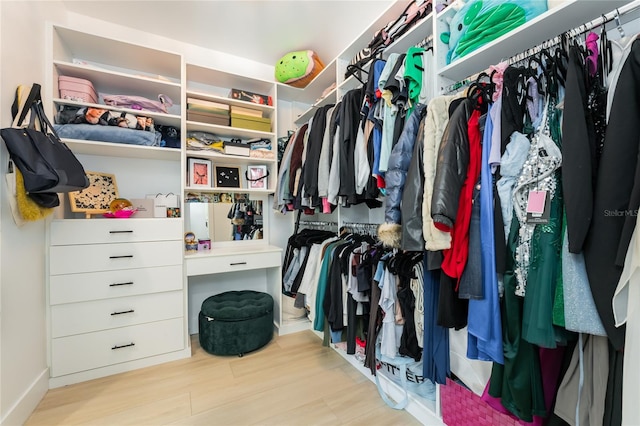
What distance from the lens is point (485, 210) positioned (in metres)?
0.94

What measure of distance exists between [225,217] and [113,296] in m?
1.06

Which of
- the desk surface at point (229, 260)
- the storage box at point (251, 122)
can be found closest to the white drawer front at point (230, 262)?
the desk surface at point (229, 260)

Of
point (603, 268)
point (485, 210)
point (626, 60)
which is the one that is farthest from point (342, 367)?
point (626, 60)

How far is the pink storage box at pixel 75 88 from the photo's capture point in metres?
1.84

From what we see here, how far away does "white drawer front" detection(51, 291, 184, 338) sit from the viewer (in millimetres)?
1711

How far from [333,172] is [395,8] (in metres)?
1.07

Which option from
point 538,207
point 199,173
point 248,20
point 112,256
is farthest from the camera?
point 199,173

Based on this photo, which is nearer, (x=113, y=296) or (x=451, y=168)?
(x=451, y=168)

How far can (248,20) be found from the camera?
84.2 inches

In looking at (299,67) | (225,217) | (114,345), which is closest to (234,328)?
(114,345)

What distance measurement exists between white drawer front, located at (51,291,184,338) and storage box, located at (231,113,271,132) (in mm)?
1495

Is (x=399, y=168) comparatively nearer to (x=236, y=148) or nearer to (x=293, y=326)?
(x=236, y=148)

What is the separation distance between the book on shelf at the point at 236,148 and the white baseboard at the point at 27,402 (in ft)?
6.25

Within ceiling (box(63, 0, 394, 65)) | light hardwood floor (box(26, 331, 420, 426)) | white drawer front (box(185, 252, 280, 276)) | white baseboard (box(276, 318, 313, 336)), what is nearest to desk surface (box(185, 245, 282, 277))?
white drawer front (box(185, 252, 280, 276))
